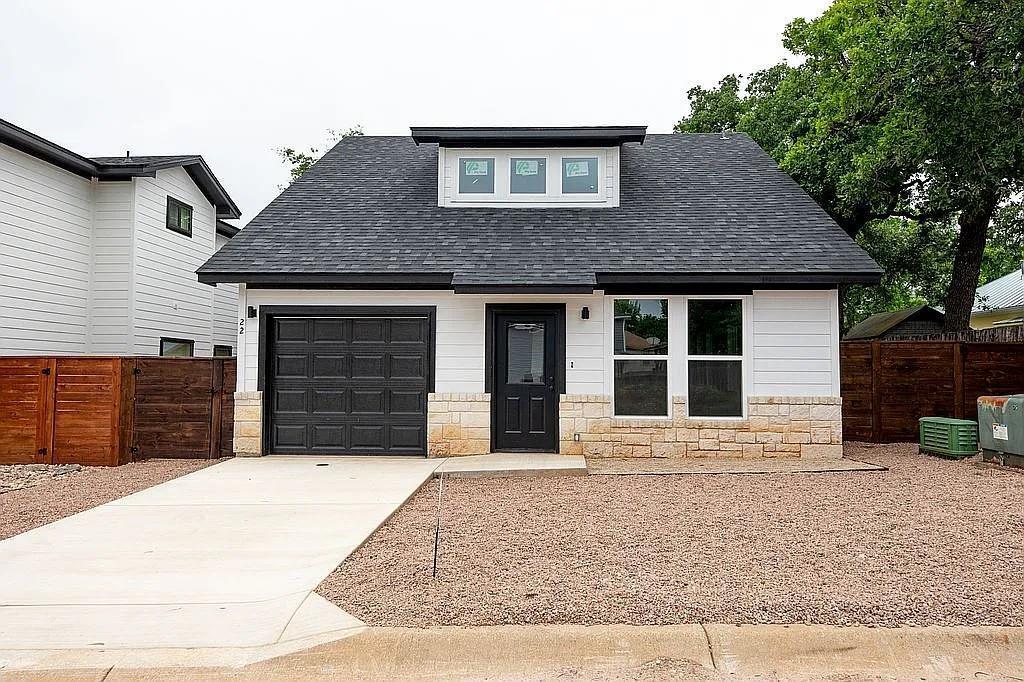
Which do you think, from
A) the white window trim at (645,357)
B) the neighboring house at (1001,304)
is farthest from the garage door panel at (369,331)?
the neighboring house at (1001,304)

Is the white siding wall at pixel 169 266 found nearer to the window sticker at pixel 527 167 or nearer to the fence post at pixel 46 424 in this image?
the fence post at pixel 46 424

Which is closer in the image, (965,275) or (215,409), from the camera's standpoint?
(215,409)

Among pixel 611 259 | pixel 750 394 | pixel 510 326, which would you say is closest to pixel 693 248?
pixel 611 259

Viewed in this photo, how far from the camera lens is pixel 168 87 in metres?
26.9

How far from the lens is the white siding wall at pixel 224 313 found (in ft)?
55.8

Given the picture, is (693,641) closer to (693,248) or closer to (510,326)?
(510,326)

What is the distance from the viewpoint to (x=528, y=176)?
12.1 meters

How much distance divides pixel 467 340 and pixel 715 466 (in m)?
3.93

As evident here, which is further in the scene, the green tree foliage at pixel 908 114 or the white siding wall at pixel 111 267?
the white siding wall at pixel 111 267

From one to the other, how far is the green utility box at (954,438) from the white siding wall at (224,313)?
14.9m

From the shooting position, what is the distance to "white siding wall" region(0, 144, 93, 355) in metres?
11.4

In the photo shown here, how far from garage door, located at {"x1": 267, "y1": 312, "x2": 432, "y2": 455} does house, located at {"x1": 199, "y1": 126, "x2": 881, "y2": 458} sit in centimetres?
2

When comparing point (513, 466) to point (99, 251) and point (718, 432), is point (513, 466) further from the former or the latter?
point (99, 251)

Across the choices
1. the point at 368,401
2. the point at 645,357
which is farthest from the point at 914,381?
the point at 368,401
